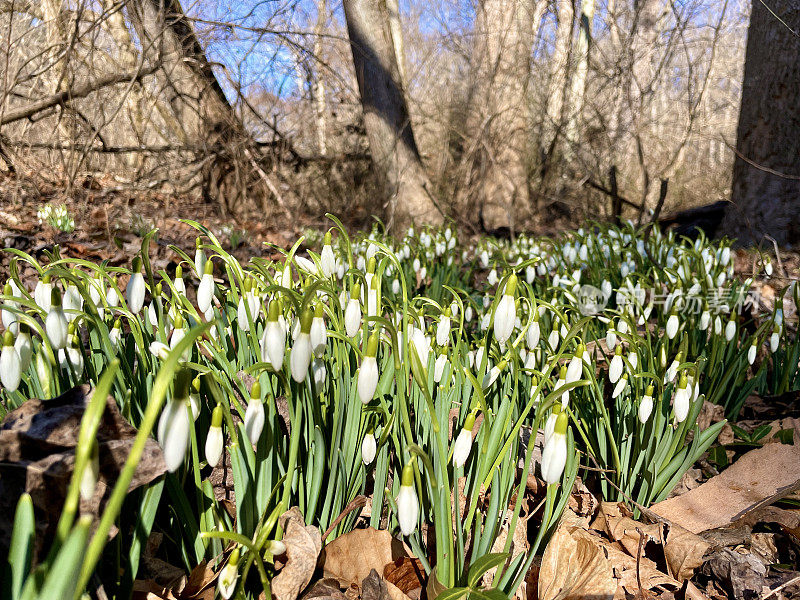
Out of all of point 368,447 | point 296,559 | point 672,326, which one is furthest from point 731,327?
point 296,559

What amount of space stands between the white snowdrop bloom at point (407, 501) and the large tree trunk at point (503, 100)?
7.32 metres

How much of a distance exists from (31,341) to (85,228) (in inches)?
185

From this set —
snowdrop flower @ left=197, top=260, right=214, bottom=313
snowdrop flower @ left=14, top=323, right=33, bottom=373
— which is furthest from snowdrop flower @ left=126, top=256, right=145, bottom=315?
snowdrop flower @ left=14, top=323, right=33, bottom=373

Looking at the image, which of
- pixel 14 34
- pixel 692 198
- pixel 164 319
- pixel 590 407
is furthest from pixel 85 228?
pixel 692 198

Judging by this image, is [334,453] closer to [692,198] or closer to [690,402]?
[690,402]

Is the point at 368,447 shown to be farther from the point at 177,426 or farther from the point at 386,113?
the point at 386,113

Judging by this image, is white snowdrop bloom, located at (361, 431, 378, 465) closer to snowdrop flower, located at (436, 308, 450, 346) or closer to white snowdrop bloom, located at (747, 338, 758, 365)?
snowdrop flower, located at (436, 308, 450, 346)

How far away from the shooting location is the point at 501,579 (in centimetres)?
135

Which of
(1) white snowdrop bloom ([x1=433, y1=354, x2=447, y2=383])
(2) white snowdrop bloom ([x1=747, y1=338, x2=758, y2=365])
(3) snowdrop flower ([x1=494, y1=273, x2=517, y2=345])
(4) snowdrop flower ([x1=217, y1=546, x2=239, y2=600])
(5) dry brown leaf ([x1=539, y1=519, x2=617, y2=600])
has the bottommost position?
(5) dry brown leaf ([x1=539, y1=519, x2=617, y2=600])

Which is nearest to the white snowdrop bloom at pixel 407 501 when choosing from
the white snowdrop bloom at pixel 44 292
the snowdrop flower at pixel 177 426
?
the snowdrop flower at pixel 177 426

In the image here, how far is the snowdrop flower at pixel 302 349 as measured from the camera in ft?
3.71

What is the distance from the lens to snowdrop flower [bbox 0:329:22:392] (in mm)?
1191

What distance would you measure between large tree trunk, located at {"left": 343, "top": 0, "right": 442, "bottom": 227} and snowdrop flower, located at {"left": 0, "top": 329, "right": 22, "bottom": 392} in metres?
5.82

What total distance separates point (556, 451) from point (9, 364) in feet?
3.76
